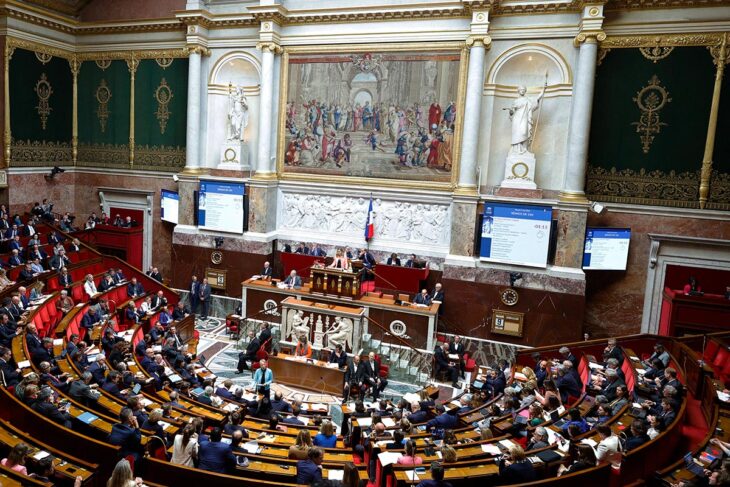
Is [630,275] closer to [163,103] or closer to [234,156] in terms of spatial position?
[234,156]

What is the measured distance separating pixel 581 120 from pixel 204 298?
14.0 metres

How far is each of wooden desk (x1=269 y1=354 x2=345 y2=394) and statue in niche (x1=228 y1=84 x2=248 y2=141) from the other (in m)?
9.72

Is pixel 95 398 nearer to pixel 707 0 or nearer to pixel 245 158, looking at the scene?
pixel 245 158

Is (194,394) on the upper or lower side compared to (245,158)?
lower

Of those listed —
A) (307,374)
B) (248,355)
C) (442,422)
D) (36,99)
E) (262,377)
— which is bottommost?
(307,374)

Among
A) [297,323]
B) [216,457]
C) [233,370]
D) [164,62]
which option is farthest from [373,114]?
[216,457]

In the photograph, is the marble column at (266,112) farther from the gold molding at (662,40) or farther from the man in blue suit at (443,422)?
the man in blue suit at (443,422)

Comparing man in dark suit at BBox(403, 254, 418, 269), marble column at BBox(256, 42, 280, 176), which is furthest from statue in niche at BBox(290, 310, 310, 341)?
marble column at BBox(256, 42, 280, 176)

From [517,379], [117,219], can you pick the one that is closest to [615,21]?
[517,379]

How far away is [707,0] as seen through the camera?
15.1 meters

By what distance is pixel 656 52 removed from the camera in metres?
15.9

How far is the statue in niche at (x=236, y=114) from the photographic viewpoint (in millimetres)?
20250

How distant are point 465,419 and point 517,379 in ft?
10.7

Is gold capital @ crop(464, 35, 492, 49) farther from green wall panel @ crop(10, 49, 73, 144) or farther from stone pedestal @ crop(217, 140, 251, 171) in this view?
green wall panel @ crop(10, 49, 73, 144)
